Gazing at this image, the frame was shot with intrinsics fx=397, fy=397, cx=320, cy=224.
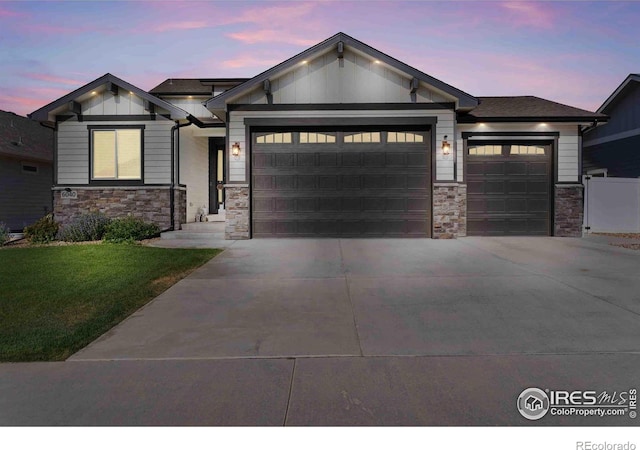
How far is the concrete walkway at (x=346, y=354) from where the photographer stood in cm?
266

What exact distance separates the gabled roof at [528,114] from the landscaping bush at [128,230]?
10.8m

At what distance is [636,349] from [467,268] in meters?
4.02

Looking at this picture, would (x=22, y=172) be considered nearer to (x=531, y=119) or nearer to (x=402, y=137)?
(x=402, y=137)

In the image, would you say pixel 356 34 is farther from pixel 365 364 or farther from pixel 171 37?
pixel 365 364

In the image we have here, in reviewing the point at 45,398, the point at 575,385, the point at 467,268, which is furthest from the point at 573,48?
the point at 45,398

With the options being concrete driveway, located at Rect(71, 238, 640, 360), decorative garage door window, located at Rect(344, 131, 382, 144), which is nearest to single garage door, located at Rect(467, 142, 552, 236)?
decorative garage door window, located at Rect(344, 131, 382, 144)

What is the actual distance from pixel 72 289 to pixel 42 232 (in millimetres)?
7903

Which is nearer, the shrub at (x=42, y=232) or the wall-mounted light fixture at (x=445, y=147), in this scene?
the shrub at (x=42, y=232)

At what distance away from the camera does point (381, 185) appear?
12.6 metres

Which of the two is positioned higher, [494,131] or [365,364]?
[494,131]

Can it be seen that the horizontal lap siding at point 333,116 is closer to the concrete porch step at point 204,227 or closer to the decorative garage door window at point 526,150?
the concrete porch step at point 204,227

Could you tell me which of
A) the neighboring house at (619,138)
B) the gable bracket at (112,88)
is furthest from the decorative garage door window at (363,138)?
the neighboring house at (619,138)

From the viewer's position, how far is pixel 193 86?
1722cm

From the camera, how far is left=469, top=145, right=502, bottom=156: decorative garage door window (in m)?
13.3
